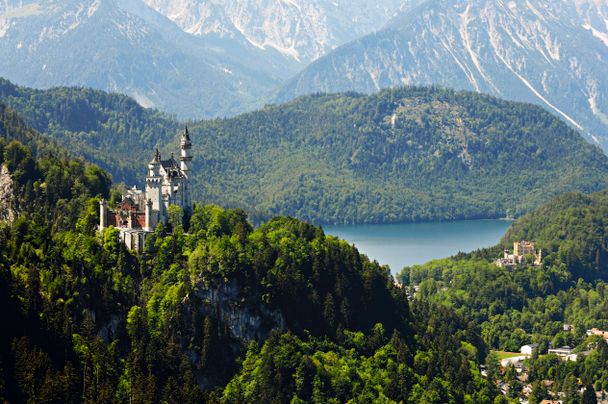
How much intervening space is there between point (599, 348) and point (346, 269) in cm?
2640

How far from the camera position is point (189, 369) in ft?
304

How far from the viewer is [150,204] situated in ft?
338

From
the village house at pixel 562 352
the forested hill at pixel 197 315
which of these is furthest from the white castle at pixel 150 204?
the village house at pixel 562 352

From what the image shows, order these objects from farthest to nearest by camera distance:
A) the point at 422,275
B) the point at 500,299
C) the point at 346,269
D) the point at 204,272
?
the point at 422,275 < the point at 500,299 < the point at 346,269 < the point at 204,272

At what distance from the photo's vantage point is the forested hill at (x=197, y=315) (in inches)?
3415

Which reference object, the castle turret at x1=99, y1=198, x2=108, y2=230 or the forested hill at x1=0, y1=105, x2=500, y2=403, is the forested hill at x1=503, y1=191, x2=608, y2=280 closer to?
the forested hill at x1=0, y1=105, x2=500, y2=403

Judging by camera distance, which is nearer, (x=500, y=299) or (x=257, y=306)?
(x=257, y=306)

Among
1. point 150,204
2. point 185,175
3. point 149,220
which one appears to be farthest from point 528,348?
point 149,220

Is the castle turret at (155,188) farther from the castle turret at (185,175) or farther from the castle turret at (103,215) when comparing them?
the castle turret at (103,215)

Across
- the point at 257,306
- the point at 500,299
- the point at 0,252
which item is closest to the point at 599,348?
the point at 500,299

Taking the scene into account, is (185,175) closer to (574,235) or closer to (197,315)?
(197,315)

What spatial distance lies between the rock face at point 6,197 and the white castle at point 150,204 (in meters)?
8.60

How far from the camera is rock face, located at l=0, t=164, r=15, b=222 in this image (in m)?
110

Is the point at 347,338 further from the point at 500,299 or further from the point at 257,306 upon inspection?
the point at 500,299
